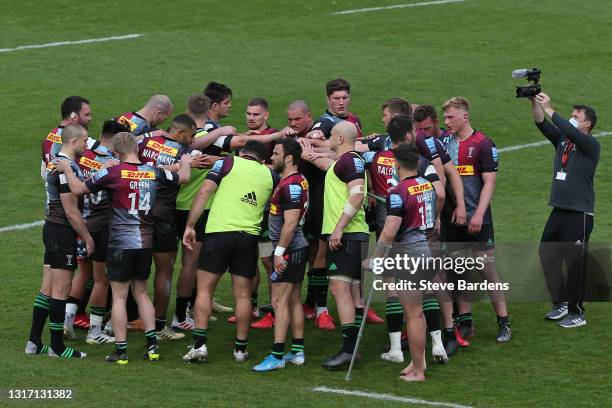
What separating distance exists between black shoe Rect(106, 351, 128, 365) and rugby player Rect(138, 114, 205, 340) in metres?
1.11

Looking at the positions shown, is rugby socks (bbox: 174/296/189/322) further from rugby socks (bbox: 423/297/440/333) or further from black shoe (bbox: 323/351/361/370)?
rugby socks (bbox: 423/297/440/333)

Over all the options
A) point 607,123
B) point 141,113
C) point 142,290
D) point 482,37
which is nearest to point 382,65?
point 482,37

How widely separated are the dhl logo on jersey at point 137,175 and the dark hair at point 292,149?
127 centimetres

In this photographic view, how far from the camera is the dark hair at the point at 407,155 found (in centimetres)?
1103

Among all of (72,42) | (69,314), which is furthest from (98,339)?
(72,42)

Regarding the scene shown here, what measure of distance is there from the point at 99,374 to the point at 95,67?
15526 mm

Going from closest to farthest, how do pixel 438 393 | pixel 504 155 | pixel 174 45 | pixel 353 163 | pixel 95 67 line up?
pixel 438 393 → pixel 353 163 → pixel 504 155 → pixel 95 67 → pixel 174 45

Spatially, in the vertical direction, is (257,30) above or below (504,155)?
above

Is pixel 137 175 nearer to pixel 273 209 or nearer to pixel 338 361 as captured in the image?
pixel 273 209

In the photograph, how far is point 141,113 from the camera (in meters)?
13.1

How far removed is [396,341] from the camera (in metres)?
11.9

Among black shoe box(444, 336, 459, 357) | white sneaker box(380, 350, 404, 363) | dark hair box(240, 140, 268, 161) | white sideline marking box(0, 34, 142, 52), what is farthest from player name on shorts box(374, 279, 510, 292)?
white sideline marking box(0, 34, 142, 52)

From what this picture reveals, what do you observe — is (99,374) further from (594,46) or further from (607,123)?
(594,46)

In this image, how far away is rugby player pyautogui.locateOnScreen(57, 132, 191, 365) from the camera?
1146cm
